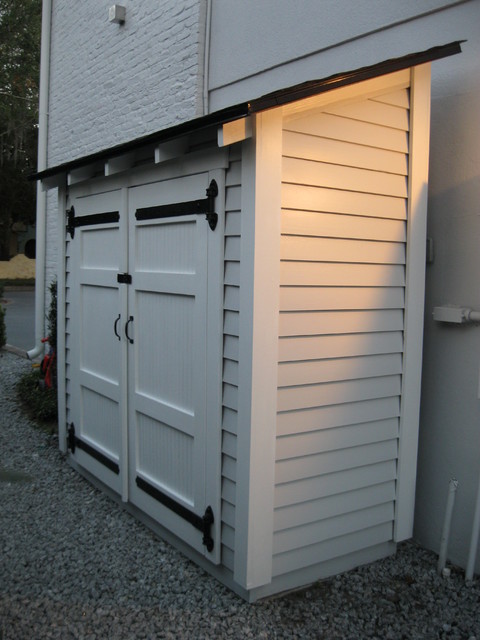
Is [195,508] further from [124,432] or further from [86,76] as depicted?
[86,76]

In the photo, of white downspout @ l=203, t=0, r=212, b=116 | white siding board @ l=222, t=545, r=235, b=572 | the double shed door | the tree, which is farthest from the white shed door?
the tree

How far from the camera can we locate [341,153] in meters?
3.29

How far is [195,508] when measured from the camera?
355 cm

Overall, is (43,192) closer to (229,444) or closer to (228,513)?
(229,444)

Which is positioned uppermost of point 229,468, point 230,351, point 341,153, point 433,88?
point 433,88

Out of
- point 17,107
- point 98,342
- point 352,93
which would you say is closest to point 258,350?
point 352,93

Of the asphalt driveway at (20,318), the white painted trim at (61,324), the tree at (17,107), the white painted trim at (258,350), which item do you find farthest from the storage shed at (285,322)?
the tree at (17,107)

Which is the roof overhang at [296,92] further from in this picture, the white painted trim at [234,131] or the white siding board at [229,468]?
the white siding board at [229,468]

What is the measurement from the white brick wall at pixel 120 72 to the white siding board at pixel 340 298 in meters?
3.05

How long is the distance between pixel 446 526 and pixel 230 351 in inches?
61.1

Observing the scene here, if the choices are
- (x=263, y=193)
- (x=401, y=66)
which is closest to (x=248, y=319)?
(x=263, y=193)

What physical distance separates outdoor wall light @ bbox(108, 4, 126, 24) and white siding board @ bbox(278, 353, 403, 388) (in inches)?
209

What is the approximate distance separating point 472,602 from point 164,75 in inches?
208

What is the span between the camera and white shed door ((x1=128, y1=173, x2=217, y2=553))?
3479 millimetres
